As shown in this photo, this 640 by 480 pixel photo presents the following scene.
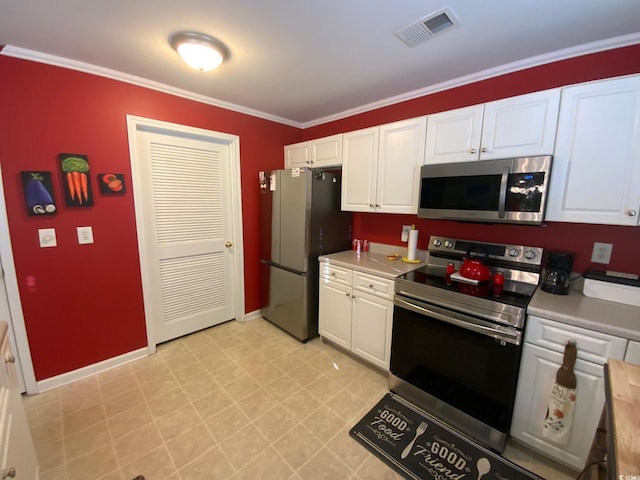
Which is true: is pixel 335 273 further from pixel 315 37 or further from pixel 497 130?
pixel 315 37

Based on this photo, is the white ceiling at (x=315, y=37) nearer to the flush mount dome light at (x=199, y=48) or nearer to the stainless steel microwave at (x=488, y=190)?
the flush mount dome light at (x=199, y=48)

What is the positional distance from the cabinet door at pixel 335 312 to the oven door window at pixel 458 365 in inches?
19.8

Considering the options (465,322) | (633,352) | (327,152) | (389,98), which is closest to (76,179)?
(327,152)

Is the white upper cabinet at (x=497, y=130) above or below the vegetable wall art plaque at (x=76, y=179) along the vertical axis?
Answer: above

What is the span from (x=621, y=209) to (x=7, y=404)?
3010mm

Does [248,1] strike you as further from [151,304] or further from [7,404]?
[151,304]

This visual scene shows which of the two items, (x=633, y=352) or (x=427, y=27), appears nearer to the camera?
(x=633, y=352)

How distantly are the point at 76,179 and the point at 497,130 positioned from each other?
3032 mm

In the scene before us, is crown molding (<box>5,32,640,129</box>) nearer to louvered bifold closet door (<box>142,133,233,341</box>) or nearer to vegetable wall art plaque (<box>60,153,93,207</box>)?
louvered bifold closet door (<box>142,133,233,341</box>)

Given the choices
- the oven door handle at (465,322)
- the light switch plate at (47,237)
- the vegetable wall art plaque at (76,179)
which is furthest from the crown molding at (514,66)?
the light switch plate at (47,237)

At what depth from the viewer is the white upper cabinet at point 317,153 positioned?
8.63 feet

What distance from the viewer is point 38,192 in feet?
6.06

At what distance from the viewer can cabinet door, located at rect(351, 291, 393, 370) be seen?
2105 millimetres

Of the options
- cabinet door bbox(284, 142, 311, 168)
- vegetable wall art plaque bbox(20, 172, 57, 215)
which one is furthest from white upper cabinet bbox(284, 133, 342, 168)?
vegetable wall art plaque bbox(20, 172, 57, 215)
